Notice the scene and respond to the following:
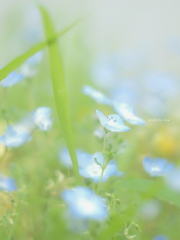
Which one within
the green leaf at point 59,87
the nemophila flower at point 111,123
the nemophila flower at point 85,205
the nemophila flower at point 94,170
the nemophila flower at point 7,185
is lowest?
the nemophila flower at point 7,185

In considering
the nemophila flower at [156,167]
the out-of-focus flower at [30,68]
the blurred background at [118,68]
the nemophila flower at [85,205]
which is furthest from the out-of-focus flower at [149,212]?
the nemophila flower at [85,205]

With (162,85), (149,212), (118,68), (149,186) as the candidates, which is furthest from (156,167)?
(118,68)

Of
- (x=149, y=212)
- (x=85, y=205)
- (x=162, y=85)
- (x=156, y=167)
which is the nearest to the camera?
(x=85, y=205)

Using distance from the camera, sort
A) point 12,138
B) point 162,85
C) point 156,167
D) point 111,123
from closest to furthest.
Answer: point 111,123 < point 156,167 < point 12,138 < point 162,85

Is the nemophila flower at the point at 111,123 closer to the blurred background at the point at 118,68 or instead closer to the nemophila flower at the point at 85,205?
the nemophila flower at the point at 85,205

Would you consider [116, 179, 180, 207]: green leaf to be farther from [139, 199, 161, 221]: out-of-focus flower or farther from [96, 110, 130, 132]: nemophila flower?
[139, 199, 161, 221]: out-of-focus flower

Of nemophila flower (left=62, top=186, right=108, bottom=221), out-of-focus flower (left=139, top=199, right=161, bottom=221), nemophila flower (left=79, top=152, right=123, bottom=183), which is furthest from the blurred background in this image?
nemophila flower (left=62, top=186, right=108, bottom=221)

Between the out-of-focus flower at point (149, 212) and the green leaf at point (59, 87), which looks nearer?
the green leaf at point (59, 87)

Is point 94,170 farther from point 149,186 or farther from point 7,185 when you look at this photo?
point 7,185
